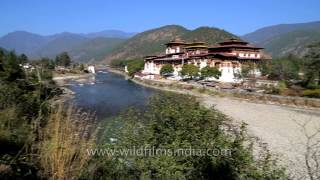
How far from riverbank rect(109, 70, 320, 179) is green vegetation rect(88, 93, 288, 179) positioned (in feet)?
4.63

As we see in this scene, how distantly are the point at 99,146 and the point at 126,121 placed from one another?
45.0 inches

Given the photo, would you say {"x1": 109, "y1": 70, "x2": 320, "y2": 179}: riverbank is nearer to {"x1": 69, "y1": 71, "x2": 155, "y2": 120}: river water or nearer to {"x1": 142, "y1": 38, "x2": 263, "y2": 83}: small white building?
{"x1": 69, "y1": 71, "x2": 155, "y2": 120}: river water

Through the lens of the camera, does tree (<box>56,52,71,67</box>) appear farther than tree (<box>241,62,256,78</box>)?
Yes

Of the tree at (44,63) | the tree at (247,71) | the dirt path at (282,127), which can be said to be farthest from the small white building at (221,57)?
the tree at (44,63)

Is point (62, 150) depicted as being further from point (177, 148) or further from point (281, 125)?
point (281, 125)

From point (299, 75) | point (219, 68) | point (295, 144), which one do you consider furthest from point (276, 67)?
point (295, 144)

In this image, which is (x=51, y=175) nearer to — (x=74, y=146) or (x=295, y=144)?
(x=74, y=146)

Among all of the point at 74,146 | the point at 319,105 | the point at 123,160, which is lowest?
the point at 319,105

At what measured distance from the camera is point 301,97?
112 ft

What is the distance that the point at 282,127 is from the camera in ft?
73.4

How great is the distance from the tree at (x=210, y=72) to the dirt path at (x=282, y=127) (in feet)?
53.7

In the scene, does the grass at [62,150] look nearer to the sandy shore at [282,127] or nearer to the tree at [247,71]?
the sandy shore at [282,127]

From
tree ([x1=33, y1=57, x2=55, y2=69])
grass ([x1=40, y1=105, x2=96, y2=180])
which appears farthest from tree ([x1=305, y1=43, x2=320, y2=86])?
grass ([x1=40, y1=105, x2=96, y2=180])

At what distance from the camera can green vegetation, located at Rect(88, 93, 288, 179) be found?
4.16m
